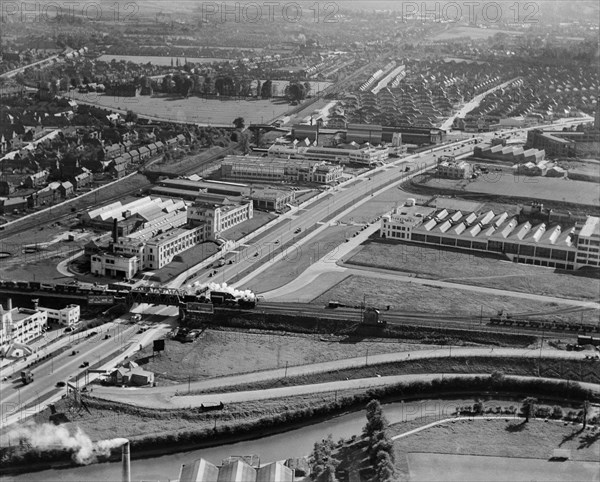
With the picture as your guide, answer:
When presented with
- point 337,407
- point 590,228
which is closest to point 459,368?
point 337,407

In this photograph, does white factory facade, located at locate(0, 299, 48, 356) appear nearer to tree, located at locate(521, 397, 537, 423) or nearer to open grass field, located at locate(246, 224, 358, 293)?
open grass field, located at locate(246, 224, 358, 293)

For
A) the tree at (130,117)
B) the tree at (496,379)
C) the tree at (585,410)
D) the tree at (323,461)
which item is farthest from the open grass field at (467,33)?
the tree at (323,461)

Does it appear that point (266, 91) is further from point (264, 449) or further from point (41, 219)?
Result: point (264, 449)

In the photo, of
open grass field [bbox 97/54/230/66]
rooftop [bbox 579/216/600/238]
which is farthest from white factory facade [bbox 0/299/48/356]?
open grass field [bbox 97/54/230/66]

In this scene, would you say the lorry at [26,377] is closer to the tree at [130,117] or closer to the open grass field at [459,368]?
the open grass field at [459,368]

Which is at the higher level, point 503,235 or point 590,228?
point 590,228
